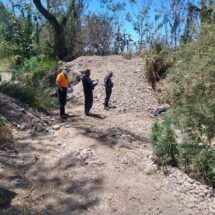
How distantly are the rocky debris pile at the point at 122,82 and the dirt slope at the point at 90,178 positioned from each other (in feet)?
18.1

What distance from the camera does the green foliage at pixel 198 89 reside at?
725 cm

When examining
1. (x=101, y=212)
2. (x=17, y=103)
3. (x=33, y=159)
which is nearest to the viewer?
(x=101, y=212)

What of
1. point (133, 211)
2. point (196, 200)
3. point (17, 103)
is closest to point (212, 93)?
point (196, 200)

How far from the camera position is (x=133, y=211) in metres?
6.27

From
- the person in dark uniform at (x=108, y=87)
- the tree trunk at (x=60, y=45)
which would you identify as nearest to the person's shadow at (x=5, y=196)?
the person in dark uniform at (x=108, y=87)

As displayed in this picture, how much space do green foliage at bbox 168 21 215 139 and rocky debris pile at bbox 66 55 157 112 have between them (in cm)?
163

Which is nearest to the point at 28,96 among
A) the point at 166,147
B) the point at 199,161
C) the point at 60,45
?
the point at 166,147

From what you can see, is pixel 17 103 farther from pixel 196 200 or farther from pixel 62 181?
pixel 196 200

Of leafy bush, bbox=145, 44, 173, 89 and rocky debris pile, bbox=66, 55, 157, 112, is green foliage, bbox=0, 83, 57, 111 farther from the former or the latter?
leafy bush, bbox=145, 44, 173, 89

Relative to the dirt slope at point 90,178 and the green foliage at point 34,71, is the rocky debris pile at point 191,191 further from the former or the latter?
the green foliage at point 34,71

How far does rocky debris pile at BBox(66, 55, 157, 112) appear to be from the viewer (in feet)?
49.5

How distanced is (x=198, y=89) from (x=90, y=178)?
325 cm

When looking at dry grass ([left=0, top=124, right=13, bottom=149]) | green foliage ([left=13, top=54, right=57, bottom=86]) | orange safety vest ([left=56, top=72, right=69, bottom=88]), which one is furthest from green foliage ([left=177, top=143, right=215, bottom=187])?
green foliage ([left=13, top=54, right=57, bottom=86])

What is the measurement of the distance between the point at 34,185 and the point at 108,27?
59.2ft
